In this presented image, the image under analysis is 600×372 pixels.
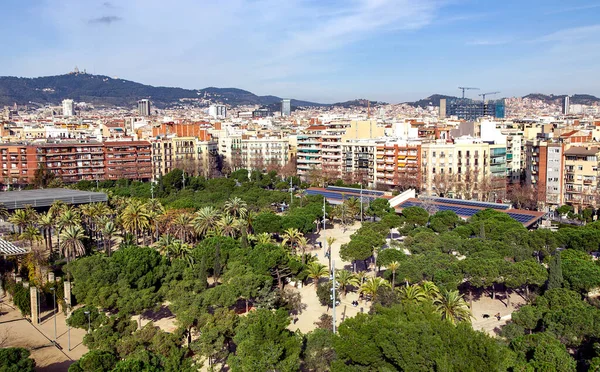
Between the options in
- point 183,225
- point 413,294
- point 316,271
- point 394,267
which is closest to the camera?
point 413,294

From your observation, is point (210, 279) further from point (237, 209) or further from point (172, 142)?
point (172, 142)

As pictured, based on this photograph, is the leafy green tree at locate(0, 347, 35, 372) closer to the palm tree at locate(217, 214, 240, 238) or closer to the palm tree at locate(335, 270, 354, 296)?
the palm tree at locate(335, 270, 354, 296)

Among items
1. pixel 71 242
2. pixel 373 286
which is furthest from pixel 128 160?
pixel 373 286

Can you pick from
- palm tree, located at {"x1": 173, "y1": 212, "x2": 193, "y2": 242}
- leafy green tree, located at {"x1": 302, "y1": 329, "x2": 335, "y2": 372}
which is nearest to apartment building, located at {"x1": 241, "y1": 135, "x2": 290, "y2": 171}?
palm tree, located at {"x1": 173, "y1": 212, "x2": 193, "y2": 242}

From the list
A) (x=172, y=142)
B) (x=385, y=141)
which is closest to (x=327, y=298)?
(x=385, y=141)

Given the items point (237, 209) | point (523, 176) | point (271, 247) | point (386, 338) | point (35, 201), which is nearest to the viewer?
point (386, 338)

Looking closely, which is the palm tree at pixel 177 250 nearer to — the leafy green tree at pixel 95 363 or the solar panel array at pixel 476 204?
the leafy green tree at pixel 95 363

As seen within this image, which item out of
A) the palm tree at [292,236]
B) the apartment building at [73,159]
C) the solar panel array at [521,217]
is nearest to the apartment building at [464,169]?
the solar panel array at [521,217]

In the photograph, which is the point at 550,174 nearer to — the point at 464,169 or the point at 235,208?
the point at 464,169
